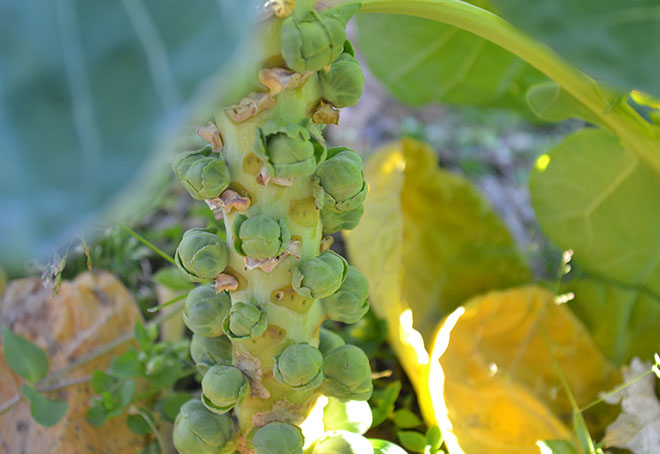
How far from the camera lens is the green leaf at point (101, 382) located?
0.74 meters

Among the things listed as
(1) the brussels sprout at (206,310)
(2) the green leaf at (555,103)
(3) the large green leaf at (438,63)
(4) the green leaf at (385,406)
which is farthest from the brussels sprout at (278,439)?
(3) the large green leaf at (438,63)

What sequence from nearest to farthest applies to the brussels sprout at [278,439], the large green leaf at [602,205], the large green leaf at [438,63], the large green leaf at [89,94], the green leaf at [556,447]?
the large green leaf at [89,94] → the brussels sprout at [278,439] → the green leaf at [556,447] → the large green leaf at [602,205] → the large green leaf at [438,63]

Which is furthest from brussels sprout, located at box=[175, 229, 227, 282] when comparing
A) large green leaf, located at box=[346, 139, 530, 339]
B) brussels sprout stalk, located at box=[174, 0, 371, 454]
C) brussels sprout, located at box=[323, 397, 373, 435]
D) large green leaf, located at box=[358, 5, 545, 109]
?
large green leaf, located at box=[358, 5, 545, 109]

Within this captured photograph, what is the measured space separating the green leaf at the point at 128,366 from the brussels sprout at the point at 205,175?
34cm

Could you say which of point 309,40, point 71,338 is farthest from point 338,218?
point 71,338

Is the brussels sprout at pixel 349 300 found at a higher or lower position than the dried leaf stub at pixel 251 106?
lower

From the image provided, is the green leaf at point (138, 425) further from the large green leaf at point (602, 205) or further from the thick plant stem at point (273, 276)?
the large green leaf at point (602, 205)

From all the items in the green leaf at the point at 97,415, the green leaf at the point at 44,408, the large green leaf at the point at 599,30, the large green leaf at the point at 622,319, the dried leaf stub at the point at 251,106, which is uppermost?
the large green leaf at the point at 599,30

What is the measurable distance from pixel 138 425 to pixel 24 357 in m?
0.16

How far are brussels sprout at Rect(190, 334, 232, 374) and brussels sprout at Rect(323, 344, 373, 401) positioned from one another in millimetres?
100

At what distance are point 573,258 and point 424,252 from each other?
0.85ft

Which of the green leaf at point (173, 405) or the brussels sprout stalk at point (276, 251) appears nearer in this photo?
the brussels sprout stalk at point (276, 251)

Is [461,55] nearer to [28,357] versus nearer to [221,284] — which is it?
[221,284]

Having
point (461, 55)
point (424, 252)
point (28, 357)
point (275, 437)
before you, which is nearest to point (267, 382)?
point (275, 437)
